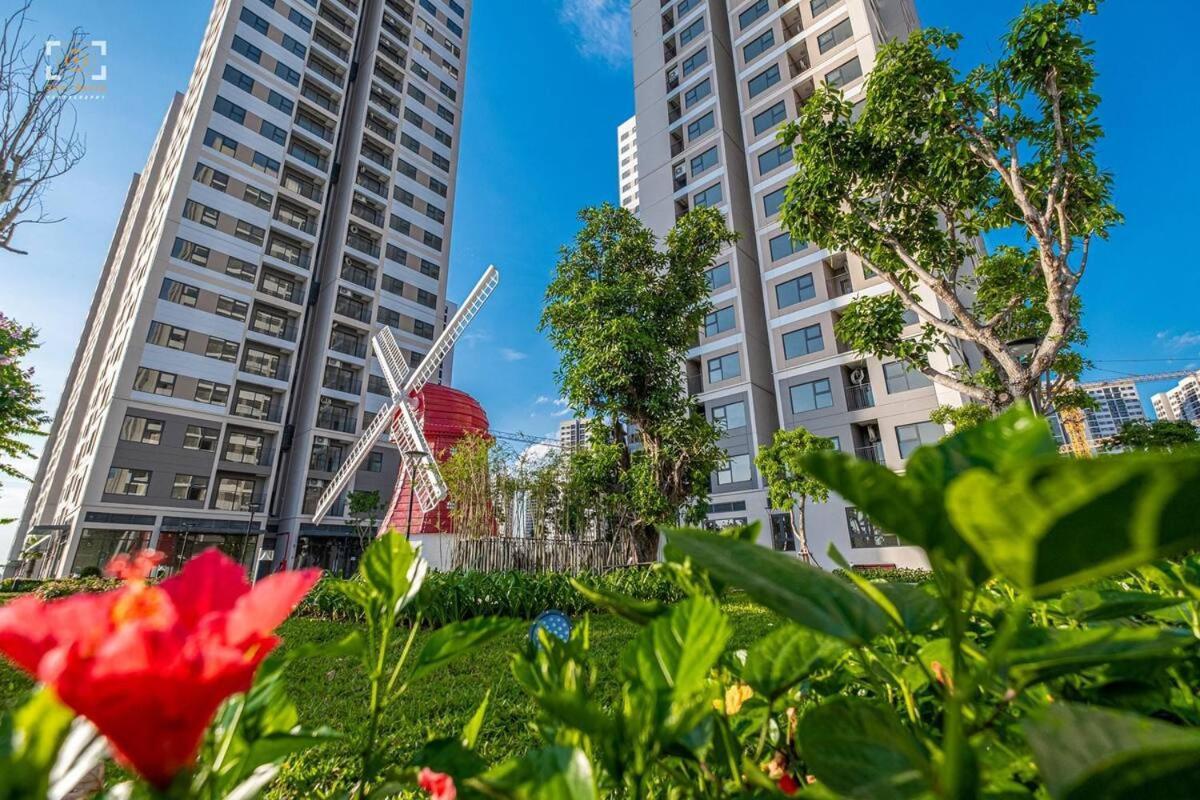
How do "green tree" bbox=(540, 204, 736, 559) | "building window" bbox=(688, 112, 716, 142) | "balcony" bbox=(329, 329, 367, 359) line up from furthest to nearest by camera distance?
"balcony" bbox=(329, 329, 367, 359)
"building window" bbox=(688, 112, 716, 142)
"green tree" bbox=(540, 204, 736, 559)

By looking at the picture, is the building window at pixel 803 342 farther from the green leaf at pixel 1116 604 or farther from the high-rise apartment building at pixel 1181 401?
the high-rise apartment building at pixel 1181 401

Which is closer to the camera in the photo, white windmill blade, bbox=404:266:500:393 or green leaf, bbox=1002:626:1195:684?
green leaf, bbox=1002:626:1195:684

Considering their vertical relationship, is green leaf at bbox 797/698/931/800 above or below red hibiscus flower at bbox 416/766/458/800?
above

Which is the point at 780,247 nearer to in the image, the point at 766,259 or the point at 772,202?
the point at 766,259

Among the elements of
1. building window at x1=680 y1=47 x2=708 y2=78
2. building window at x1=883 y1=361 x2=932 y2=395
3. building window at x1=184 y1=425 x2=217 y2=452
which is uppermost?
building window at x1=680 y1=47 x2=708 y2=78

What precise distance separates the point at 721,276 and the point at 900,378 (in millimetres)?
8779

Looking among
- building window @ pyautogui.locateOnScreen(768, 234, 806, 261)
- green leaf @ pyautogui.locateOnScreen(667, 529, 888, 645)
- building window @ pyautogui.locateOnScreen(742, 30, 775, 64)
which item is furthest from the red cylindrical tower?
building window @ pyautogui.locateOnScreen(742, 30, 775, 64)

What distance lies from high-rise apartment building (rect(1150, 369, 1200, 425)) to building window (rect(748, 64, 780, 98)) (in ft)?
253

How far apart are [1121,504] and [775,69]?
2893 centimetres

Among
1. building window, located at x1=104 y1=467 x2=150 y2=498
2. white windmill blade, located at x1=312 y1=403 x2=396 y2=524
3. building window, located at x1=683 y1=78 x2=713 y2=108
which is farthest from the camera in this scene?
building window, located at x1=683 y1=78 x2=713 y2=108

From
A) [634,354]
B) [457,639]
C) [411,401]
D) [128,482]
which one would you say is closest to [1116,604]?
[457,639]

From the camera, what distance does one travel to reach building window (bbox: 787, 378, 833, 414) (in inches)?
776

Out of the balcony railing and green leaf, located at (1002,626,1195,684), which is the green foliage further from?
the balcony railing

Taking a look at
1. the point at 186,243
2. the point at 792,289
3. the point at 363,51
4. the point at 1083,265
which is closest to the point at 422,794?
the point at 1083,265
